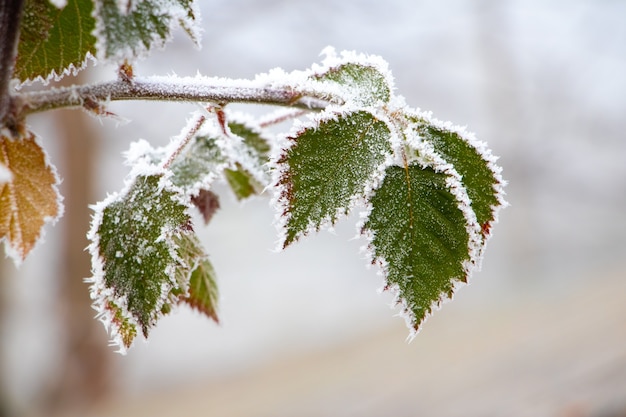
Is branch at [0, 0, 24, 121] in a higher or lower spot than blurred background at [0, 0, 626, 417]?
lower

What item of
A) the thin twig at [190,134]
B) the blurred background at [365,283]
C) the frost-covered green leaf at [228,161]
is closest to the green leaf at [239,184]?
the frost-covered green leaf at [228,161]

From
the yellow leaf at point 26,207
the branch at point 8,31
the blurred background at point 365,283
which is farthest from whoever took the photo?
the blurred background at point 365,283

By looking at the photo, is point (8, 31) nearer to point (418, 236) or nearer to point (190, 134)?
point (190, 134)

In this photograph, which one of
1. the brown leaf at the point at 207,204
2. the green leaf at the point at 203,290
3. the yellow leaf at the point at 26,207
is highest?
Answer: the brown leaf at the point at 207,204

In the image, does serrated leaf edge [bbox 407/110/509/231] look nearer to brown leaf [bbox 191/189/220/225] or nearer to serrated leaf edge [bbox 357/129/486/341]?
serrated leaf edge [bbox 357/129/486/341]

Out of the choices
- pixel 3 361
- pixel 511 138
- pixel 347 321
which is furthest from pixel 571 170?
pixel 3 361

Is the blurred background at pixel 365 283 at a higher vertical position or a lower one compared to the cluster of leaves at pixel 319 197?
higher

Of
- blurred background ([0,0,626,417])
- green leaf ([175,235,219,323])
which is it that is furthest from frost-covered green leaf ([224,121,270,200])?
blurred background ([0,0,626,417])

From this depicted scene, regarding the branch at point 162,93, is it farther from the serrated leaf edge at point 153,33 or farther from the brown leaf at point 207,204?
the brown leaf at point 207,204
